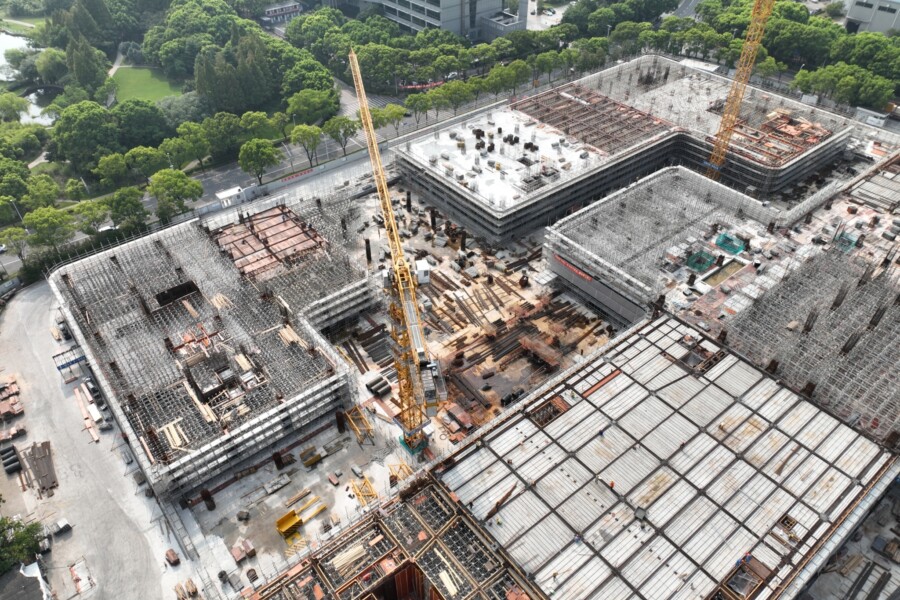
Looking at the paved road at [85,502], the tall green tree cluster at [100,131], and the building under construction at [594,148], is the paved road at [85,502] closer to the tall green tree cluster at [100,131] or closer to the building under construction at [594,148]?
the tall green tree cluster at [100,131]

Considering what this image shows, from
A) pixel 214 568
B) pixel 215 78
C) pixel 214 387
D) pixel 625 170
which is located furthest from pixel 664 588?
pixel 215 78

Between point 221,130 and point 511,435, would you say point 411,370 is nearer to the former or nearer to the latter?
point 511,435

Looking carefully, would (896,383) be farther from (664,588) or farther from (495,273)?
(495,273)

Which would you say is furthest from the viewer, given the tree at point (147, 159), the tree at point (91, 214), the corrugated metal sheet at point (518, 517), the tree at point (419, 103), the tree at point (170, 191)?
the tree at point (419, 103)

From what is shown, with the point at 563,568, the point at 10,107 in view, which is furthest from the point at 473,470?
the point at 10,107

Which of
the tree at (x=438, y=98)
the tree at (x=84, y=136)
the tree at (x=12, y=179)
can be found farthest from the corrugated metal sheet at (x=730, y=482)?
the tree at (x=84, y=136)

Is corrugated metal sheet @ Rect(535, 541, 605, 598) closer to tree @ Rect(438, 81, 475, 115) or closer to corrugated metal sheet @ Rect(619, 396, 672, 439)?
corrugated metal sheet @ Rect(619, 396, 672, 439)
